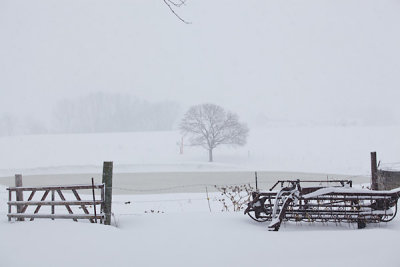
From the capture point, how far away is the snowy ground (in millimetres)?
5121

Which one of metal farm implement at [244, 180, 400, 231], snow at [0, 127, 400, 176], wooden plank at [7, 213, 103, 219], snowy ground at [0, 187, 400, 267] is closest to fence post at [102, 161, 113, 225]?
wooden plank at [7, 213, 103, 219]

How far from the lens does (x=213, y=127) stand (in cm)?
4778

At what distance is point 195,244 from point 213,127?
41919mm

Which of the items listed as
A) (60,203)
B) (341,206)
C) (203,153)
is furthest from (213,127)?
(341,206)

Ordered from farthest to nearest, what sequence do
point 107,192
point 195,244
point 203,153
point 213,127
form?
1. point 203,153
2. point 213,127
3. point 107,192
4. point 195,244

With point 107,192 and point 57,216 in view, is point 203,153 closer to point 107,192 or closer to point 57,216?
point 57,216

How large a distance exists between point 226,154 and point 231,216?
140 ft

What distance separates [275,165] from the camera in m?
40.8

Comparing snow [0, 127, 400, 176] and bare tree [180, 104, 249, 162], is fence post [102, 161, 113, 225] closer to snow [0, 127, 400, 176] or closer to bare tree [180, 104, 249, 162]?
snow [0, 127, 400, 176]

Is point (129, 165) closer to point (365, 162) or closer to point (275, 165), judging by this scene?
point (275, 165)

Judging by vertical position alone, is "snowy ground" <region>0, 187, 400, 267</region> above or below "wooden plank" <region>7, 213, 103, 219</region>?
below

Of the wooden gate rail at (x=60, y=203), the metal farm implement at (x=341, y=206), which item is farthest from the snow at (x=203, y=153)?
the metal farm implement at (x=341, y=206)

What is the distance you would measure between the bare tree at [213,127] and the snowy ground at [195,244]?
38.3 metres

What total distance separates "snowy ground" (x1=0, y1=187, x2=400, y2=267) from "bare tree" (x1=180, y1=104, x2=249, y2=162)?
3833cm
